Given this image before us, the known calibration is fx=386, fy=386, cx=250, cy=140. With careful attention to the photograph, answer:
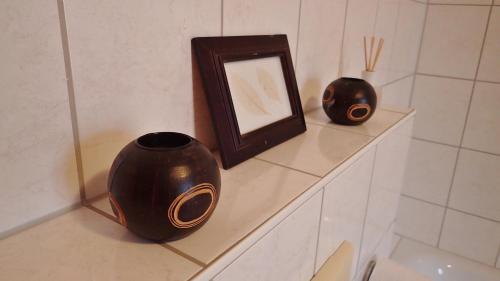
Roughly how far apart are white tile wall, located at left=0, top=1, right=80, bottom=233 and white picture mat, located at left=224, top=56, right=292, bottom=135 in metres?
0.26

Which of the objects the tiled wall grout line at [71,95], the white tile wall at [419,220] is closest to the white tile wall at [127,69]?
the tiled wall grout line at [71,95]

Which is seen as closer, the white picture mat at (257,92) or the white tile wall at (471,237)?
the white picture mat at (257,92)

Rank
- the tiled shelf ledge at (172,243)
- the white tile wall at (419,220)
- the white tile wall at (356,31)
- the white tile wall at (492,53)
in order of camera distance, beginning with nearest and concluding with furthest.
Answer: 1. the tiled shelf ledge at (172,243)
2. the white tile wall at (356,31)
3. the white tile wall at (492,53)
4. the white tile wall at (419,220)

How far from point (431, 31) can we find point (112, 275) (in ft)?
5.26

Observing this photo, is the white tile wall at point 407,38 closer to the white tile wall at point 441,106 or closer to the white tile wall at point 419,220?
the white tile wall at point 441,106

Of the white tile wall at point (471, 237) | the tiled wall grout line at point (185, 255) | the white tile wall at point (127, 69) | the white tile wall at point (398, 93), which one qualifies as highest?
the white tile wall at point (127, 69)

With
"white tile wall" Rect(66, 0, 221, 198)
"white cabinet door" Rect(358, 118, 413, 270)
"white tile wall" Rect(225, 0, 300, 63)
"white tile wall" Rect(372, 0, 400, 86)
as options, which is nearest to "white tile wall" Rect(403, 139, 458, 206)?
"white tile wall" Rect(372, 0, 400, 86)

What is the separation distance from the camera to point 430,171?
1.70m

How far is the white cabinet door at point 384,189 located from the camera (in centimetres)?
88

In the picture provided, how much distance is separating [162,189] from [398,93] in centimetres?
134

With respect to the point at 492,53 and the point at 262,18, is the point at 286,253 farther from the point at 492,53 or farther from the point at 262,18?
the point at 492,53

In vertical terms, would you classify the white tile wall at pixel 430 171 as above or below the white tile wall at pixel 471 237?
above

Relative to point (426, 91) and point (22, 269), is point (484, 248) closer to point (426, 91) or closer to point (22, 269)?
point (426, 91)

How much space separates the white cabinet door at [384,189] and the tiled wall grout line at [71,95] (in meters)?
0.59
